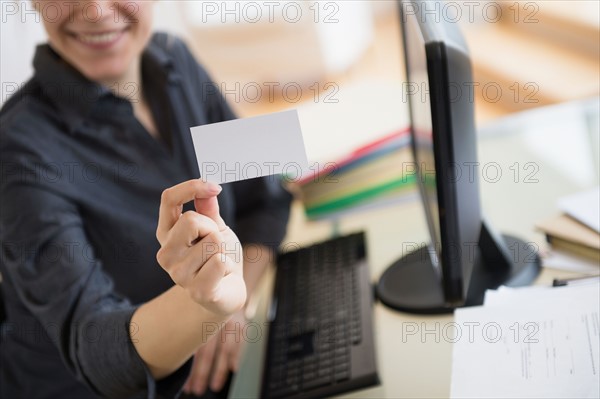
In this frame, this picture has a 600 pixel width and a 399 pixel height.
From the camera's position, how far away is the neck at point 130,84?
111cm

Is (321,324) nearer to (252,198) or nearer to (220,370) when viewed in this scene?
(220,370)

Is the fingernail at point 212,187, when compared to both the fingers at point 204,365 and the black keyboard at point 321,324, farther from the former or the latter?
the fingers at point 204,365

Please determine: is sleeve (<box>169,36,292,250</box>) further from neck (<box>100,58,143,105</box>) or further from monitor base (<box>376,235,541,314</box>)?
monitor base (<box>376,235,541,314</box>)

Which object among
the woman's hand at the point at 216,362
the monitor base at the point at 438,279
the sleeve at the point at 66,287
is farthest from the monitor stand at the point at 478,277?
the sleeve at the point at 66,287

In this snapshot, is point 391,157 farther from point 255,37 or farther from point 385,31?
point 385,31

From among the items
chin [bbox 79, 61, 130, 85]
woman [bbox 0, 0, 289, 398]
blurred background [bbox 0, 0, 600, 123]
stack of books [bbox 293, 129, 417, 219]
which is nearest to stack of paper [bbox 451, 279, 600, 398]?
woman [bbox 0, 0, 289, 398]

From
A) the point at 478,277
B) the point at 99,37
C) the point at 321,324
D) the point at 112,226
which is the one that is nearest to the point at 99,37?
the point at 99,37

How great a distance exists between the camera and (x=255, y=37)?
13.8 feet

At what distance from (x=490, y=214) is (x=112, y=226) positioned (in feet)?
2.25

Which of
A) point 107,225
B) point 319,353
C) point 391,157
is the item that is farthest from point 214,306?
point 391,157

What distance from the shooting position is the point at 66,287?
894 mm

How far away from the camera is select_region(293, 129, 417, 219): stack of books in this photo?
1360mm

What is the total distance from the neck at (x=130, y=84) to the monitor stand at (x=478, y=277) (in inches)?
21.9

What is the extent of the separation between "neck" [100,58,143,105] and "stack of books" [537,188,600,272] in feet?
2.44
